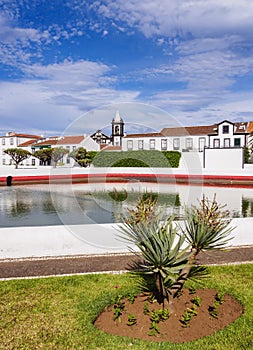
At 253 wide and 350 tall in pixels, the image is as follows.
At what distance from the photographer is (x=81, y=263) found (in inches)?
206

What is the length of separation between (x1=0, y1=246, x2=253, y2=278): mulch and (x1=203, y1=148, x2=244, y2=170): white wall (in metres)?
26.1

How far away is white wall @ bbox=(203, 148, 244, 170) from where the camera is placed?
3050 cm

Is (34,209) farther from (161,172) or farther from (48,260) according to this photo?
(161,172)

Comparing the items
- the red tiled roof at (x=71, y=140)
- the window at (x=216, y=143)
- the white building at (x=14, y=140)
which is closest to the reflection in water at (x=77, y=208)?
the window at (x=216, y=143)

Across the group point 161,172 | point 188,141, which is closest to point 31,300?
point 161,172

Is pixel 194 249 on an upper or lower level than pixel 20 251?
upper

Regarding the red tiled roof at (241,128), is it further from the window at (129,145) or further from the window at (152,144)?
the window at (129,145)

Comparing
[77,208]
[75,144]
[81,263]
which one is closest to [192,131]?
[75,144]

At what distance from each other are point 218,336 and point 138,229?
122 cm

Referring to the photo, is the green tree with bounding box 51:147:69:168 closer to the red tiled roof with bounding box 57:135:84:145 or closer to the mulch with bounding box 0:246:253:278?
the red tiled roof with bounding box 57:135:84:145

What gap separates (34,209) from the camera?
13.2 meters

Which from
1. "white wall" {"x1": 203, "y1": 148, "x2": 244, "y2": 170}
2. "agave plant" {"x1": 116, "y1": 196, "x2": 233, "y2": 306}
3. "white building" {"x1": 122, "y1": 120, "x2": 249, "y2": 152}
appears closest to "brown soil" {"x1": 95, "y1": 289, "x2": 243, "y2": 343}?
"agave plant" {"x1": 116, "y1": 196, "x2": 233, "y2": 306}

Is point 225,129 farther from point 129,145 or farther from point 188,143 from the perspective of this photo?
point 129,145

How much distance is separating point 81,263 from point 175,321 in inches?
90.1
